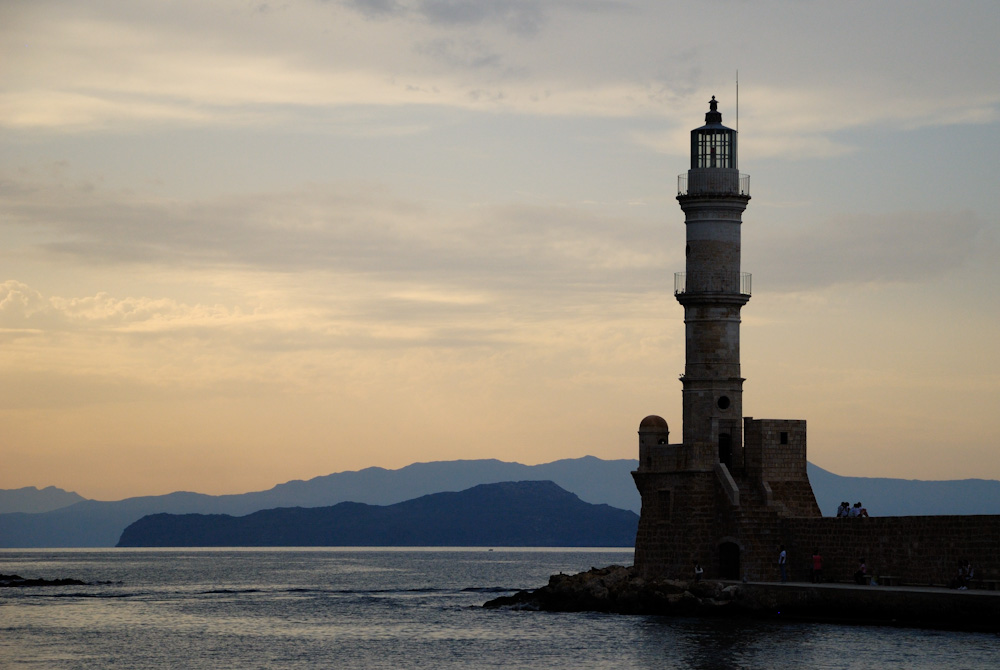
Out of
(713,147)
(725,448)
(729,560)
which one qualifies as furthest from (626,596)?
(713,147)

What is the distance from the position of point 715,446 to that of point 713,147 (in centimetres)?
1029

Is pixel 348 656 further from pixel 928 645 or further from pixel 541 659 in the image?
pixel 928 645

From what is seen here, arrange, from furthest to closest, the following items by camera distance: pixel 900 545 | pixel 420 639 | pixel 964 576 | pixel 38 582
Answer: pixel 38 582
pixel 420 639
pixel 900 545
pixel 964 576

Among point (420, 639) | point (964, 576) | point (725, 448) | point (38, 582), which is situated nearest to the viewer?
point (964, 576)

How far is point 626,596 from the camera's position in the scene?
46812 mm

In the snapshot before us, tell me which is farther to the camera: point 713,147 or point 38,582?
point 38,582

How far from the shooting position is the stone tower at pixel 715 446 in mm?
45094

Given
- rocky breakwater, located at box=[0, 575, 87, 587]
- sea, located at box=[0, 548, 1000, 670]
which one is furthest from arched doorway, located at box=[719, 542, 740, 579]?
rocky breakwater, located at box=[0, 575, 87, 587]

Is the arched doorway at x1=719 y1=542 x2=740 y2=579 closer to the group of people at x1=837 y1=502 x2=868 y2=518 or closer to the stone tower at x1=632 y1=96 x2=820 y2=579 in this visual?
the stone tower at x1=632 y1=96 x2=820 y2=579

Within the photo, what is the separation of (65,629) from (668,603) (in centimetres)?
2177

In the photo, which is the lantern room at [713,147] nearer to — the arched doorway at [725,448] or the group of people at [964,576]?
the arched doorway at [725,448]

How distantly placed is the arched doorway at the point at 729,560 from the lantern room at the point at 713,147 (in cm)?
1280

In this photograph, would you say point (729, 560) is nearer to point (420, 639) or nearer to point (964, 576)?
point (964, 576)

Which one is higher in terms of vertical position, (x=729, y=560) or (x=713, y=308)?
(x=713, y=308)
